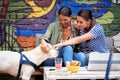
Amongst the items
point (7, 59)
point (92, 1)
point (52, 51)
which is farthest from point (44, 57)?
point (92, 1)

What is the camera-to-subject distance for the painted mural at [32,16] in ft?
18.8

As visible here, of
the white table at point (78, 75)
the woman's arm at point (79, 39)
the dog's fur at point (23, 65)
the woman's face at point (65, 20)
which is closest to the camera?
the white table at point (78, 75)

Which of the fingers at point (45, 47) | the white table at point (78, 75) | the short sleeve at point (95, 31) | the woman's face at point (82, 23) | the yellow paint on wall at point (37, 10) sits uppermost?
A: the yellow paint on wall at point (37, 10)

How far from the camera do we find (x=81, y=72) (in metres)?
4.08

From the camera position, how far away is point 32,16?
→ 5770mm

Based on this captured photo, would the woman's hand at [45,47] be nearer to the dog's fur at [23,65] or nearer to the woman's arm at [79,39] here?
the dog's fur at [23,65]

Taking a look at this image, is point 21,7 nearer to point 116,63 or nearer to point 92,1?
point 92,1

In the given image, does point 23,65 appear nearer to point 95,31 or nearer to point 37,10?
point 95,31

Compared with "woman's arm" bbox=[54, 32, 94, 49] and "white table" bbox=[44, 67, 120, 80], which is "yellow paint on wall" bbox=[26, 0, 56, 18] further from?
A: "white table" bbox=[44, 67, 120, 80]

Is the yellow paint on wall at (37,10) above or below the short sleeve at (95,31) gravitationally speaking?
above

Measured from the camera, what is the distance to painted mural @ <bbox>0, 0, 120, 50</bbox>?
5.72 meters

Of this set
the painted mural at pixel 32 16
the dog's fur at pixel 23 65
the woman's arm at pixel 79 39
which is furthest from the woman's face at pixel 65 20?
the painted mural at pixel 32 16

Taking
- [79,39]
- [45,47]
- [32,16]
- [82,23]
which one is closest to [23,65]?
[45,47]

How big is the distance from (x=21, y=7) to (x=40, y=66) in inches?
57.4
